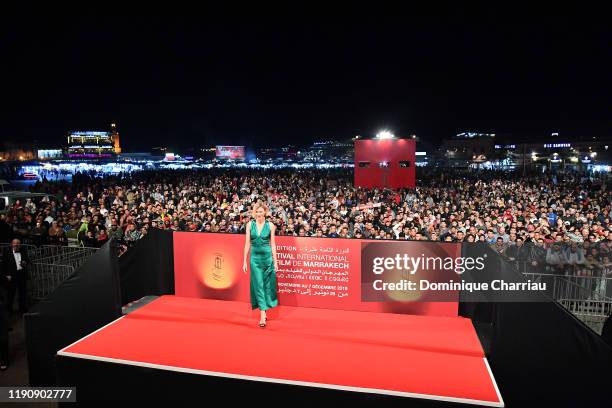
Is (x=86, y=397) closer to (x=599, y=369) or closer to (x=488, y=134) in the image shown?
(x=599, y=369)

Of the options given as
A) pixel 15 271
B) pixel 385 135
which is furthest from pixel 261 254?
pixel 385 135

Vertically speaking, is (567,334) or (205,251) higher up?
(205,251)

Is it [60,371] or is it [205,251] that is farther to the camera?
[205,251]

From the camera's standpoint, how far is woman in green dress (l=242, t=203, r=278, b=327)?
5195 millimetres

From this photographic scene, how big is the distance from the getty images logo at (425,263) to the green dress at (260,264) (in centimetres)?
145

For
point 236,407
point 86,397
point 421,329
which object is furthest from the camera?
point 421,329

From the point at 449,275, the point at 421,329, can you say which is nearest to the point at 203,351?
the point at 421,329

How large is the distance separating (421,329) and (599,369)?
1.80m

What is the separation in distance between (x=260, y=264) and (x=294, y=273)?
658 millimetres

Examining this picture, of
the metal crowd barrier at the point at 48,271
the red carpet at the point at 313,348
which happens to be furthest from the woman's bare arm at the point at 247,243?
the metal crowd barrier at the point at 48,271

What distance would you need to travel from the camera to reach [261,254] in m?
5.25

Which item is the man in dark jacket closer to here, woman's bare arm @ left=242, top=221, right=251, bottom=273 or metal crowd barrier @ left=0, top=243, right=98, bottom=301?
metal crowd barrier @ left=0, top=243, right=98, bottom=301

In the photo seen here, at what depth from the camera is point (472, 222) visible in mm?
11172

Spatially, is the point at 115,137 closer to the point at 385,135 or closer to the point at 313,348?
the point at 385,135
